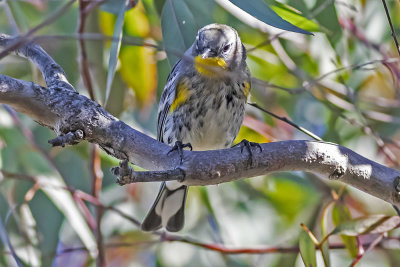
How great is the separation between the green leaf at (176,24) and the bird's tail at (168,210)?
24.2 inches

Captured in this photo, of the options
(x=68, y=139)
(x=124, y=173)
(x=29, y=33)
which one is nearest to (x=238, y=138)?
(x=68, y=139)

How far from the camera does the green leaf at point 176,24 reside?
198 cm

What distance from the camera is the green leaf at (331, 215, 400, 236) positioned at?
185 cm

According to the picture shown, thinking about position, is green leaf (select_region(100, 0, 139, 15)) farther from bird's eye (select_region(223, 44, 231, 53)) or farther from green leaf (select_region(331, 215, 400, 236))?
green leaf (select_region(331, 215, 400, 236))

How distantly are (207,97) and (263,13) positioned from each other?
0.56 m

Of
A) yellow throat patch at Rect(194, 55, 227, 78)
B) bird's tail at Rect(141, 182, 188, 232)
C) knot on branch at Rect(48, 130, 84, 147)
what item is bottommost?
bird's tail at Rect(141, 182, 188, 232)

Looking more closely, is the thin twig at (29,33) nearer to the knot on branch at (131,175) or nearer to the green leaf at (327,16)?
the knot on branch at (131,175)

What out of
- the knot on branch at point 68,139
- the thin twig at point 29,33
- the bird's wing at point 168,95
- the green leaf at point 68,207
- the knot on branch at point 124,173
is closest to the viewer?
the thin twig at point 29,33

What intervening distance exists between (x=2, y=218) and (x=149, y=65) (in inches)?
36.6

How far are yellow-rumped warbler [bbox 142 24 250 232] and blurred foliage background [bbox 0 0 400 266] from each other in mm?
141

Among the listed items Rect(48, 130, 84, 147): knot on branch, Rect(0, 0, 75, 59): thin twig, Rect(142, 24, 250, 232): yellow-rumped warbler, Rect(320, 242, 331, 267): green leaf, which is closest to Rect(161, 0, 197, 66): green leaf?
Rect(142, 24, 250, 232): yellow-rumped warbler

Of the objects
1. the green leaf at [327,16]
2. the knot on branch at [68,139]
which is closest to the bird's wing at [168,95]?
the green leaf at [327,16]

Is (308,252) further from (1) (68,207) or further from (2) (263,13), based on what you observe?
(1) (68,207)

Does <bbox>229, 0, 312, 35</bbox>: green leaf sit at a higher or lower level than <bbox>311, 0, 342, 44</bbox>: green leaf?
higher
